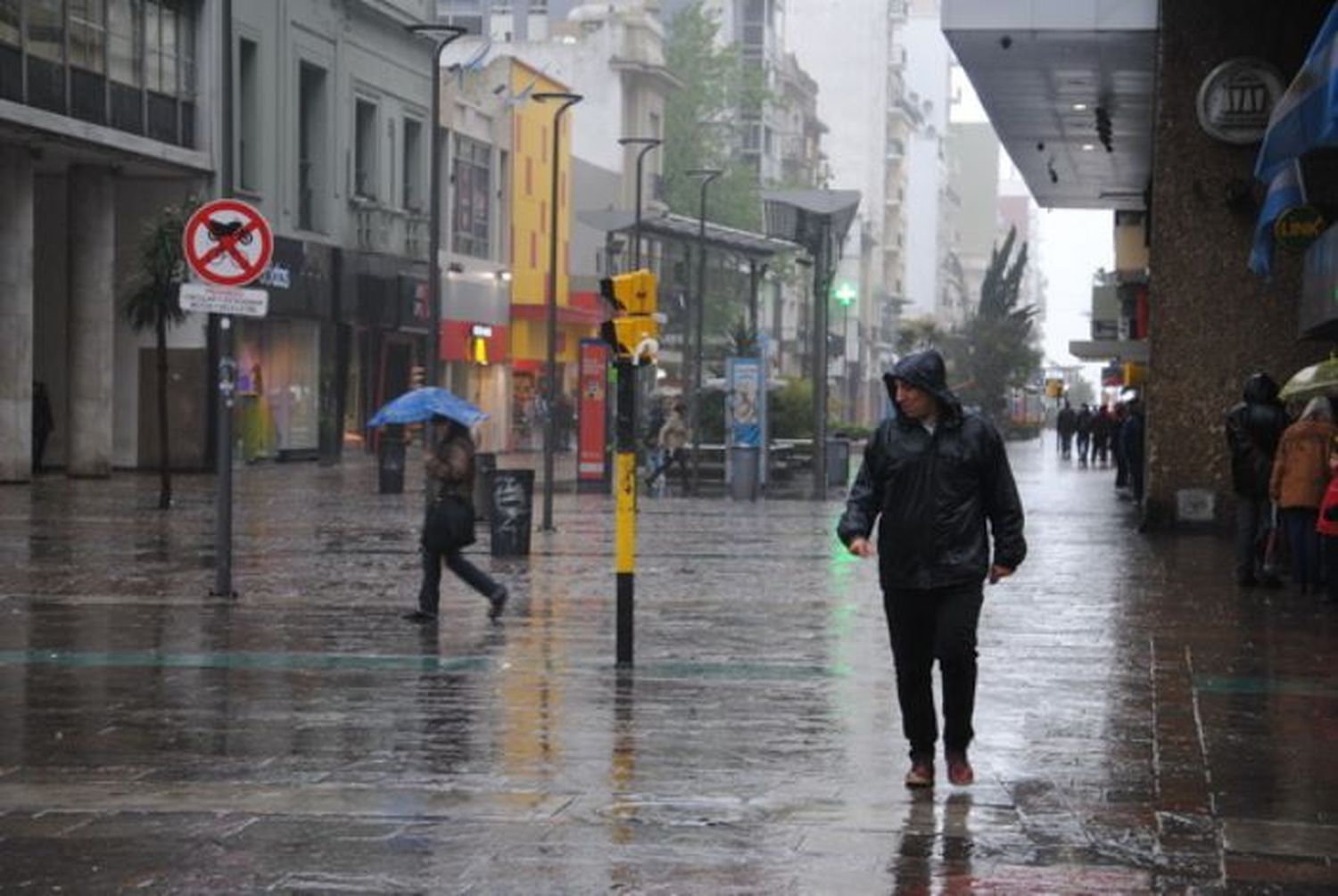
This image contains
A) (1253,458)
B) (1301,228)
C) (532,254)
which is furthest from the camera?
(532,254)

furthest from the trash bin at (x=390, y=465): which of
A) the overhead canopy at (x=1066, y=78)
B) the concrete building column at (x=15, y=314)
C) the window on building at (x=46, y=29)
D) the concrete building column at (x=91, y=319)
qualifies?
the overhead canopy at (x=1066, y=78)

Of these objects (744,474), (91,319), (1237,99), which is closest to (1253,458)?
(1237,99)

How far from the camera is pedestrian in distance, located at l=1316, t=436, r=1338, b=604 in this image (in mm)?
18297

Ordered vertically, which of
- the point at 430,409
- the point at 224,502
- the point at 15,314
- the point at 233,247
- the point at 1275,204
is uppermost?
the point at 1275,204

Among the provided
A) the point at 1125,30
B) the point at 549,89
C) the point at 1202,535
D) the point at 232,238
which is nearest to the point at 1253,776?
the point at 232,238

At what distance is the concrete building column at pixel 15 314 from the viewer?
38.5 m

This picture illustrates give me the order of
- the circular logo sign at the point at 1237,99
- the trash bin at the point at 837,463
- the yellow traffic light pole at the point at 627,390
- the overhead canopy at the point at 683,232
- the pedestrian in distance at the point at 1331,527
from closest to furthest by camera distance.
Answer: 1. the yellow traffic light pole at the point at 627,390
2. the pedestrian in distance at the point at 1331,527
3. the circular logo sign at the point at 1237,99
4. the trash bin at the point at 837,463
5. the overhead canopy at the point at 683,232

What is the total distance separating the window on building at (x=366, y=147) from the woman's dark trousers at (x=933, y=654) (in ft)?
161

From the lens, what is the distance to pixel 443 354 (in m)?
63.7

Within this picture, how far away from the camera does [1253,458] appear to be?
20000mm

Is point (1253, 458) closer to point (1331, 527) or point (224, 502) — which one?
point (1331, 527)

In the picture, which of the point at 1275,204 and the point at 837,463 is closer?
the point at 1275,204

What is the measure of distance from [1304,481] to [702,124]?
77.0 m

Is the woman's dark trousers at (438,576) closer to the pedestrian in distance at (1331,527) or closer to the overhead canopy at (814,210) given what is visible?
the pedestrian in distance at (1331,527)
